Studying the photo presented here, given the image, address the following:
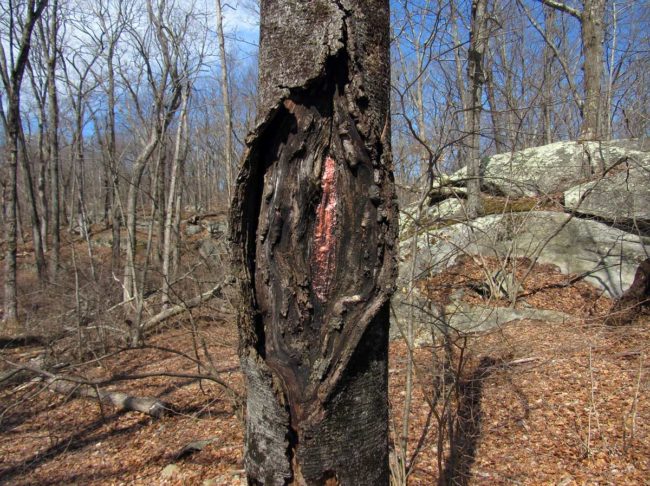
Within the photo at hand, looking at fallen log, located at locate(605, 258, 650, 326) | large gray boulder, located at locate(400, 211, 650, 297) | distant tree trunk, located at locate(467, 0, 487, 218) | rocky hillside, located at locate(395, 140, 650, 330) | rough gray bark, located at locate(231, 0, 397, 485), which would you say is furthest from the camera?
distant tree trunk, located at locate(467, 0, 487, 218)

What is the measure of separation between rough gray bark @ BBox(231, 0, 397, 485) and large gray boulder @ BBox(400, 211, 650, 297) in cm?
597

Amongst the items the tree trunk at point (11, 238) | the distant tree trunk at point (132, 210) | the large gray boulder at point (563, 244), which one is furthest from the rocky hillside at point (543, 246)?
the tree trunk at point (11, 238)

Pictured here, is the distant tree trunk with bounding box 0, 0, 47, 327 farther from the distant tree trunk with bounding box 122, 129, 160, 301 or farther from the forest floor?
the forest floor

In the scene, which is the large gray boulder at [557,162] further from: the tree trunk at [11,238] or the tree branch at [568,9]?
the tree trunk at [11,238]

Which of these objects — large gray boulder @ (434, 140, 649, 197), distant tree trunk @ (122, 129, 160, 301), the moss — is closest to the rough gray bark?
distant tree trunk @ (122, 129, 160, 301)

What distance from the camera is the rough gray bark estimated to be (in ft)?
3.93

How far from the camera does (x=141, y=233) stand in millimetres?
24156

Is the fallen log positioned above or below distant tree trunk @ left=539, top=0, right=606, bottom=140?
below

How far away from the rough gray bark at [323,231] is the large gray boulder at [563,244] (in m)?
5.97

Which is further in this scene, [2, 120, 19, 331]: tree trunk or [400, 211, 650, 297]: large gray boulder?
[2, 120, 19, 331]: tree trunk

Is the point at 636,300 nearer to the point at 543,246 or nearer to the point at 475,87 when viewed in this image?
the point at 543,246

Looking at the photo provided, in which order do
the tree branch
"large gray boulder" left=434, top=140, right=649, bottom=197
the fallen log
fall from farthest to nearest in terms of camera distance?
the tree branch
"large gray boulder" left=434, top=140, right=649, bottom=197
the fallen log

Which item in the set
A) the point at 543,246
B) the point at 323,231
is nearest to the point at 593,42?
the point at 543,246

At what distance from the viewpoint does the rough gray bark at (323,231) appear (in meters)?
1.20
